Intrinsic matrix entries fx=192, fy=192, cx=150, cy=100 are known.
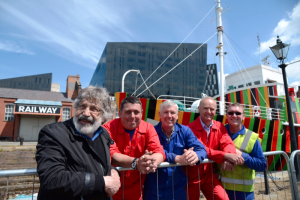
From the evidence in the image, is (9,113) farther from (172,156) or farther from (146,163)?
(146,163)

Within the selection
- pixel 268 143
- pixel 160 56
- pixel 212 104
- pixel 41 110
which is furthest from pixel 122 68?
pixel 212 104

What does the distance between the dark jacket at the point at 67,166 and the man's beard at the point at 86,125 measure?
0.04 metres

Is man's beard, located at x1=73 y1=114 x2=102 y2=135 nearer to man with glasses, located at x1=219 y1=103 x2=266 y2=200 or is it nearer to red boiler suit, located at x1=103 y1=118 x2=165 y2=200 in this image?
red boiler suit, located at x1=103 y1=118 x2=165 y2=200

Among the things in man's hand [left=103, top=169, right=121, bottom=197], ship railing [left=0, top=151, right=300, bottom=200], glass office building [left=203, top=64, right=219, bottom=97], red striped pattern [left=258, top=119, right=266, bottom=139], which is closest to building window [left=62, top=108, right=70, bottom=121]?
ship railing [left=0, top=151, right=300, bottom=200]

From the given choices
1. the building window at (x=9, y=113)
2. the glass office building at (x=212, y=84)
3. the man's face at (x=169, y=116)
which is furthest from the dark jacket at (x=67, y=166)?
the glass office building at (x=212, y=84)

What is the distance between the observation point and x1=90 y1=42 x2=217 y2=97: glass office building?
42.4 m

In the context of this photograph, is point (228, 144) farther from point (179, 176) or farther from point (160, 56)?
point (160, 56)

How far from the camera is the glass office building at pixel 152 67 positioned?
42431mm

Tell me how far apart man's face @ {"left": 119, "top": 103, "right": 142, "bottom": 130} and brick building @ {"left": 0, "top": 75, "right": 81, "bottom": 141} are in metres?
20.3

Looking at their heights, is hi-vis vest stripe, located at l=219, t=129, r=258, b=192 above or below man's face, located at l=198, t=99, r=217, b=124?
below

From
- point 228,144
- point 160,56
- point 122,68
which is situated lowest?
point 228,144

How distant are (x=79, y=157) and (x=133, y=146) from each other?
3.03 feet

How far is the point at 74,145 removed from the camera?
1444 mm

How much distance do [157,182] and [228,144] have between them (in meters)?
1.14
